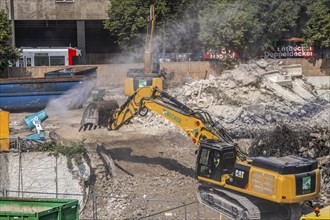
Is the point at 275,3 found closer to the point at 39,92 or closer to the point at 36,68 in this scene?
the point at 36,68

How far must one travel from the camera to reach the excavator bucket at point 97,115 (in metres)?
18.4

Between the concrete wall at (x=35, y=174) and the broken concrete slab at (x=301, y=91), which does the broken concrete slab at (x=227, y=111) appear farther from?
the concrete wall at (x=35, y=174)

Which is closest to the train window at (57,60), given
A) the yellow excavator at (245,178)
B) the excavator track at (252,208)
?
the yellow excavator at (245,178)

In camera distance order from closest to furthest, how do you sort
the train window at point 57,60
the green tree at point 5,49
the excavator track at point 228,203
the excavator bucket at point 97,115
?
the excavator track at point 228,203
the excavator bucket at point 97,115
the green tree at point 5,49
the train window at point 57,60

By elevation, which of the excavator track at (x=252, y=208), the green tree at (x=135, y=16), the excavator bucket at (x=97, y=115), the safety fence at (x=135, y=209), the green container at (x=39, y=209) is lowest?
the safety fence at (x=135, y=209)

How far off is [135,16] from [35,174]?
2570cm

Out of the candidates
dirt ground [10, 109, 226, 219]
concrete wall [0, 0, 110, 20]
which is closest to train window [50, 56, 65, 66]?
concrete wall [0, 0, 110, 20]

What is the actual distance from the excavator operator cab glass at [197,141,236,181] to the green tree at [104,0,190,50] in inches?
1043

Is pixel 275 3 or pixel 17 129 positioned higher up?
pixel 275 3

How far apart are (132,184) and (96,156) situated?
5.80ft

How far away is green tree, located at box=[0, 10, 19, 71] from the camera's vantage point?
117 ft

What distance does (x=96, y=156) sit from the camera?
1947 cm

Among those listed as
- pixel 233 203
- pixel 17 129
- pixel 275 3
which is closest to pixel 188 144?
pixel 17 129

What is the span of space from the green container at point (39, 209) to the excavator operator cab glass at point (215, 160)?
4.07m
